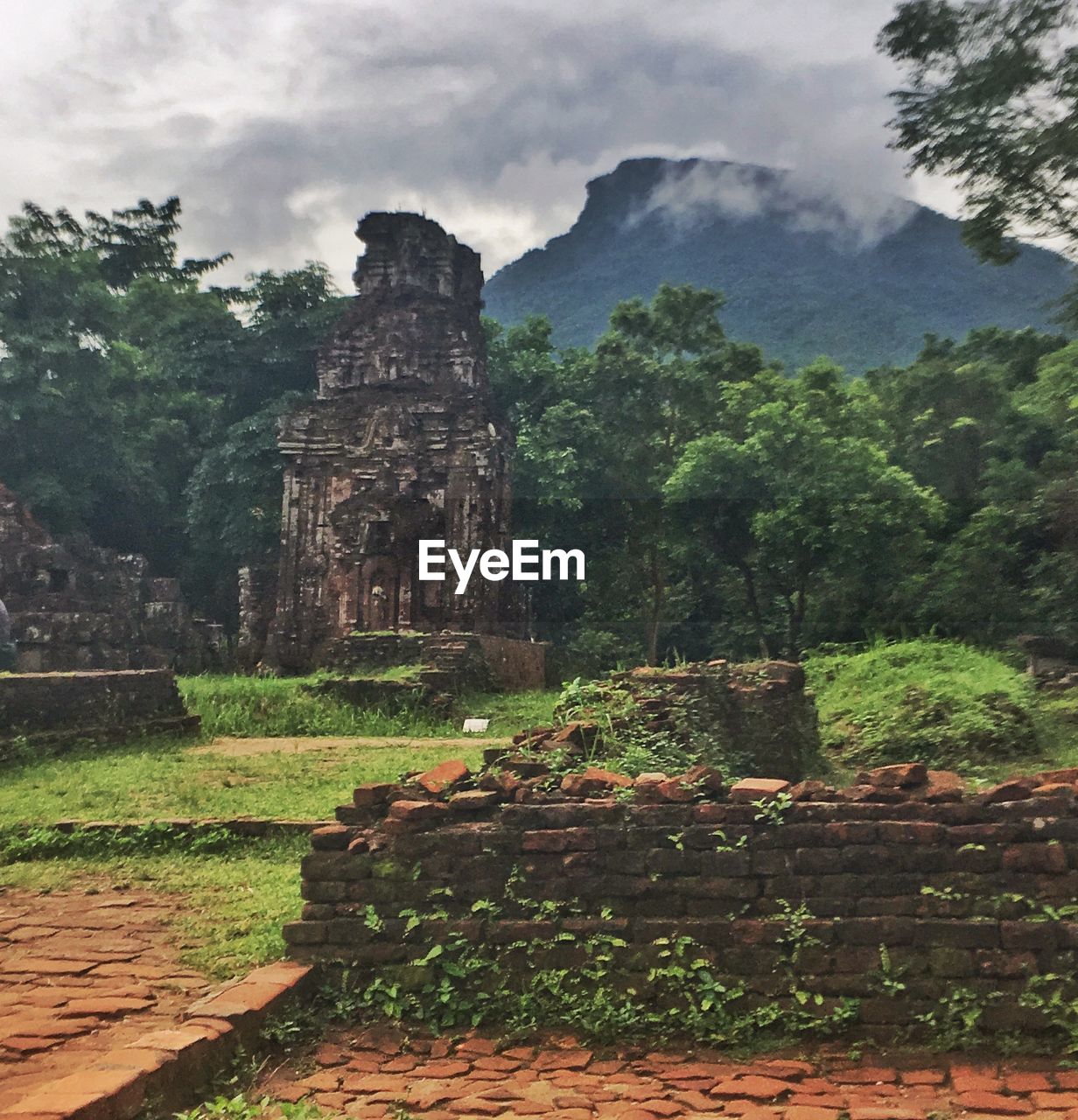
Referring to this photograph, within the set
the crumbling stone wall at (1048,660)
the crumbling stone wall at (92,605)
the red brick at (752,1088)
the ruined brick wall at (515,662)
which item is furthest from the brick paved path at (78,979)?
the crumbling stone wall at (92,605)

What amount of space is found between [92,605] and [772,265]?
1411 inches

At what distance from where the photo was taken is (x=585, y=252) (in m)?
50.3

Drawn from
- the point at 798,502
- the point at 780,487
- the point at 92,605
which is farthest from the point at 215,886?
the point at 92,605

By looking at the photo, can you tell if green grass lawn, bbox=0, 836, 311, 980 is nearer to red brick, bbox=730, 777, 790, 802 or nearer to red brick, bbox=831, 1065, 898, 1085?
red brick, bbox=730, 777, 790, 802

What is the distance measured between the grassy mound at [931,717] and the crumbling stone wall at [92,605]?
12816mm

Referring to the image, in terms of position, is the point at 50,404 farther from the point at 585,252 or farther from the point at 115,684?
the point at 585,252

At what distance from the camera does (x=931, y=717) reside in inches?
360

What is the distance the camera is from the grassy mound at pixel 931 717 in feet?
28.7

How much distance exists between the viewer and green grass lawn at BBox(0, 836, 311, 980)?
4.29m

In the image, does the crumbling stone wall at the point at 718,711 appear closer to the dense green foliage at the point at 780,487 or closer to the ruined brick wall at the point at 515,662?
the ruined brick wall at the point at 515,662

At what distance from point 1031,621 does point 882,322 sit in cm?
2629

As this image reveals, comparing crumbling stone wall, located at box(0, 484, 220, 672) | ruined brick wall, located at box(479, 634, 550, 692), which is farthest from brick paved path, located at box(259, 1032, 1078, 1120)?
crumbling stone wall, located at box(0, 484, 220, 672)

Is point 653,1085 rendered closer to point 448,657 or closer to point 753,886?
point 753,886

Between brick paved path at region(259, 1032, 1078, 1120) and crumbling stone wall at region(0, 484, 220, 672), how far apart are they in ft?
53.1
